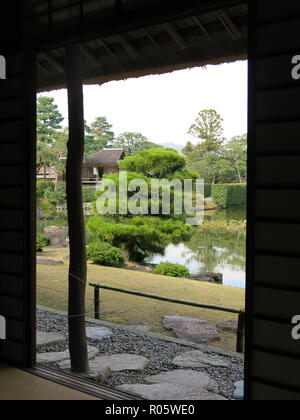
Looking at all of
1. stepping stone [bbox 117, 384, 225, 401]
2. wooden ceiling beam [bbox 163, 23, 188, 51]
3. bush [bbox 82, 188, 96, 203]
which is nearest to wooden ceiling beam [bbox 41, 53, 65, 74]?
wooden ceiling beam [bbox 163, 23, 188, 51]

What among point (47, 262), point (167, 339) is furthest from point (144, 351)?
point (47, 262)

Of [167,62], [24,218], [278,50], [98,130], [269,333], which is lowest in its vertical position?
[269,333]

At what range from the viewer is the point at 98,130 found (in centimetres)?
1327

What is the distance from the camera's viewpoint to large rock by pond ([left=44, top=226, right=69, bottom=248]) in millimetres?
10461

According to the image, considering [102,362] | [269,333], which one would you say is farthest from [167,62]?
[102,362]

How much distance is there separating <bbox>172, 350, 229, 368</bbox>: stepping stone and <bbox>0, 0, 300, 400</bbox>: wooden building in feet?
5.53

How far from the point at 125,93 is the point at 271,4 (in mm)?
9445

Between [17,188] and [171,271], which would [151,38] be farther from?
[171,271]

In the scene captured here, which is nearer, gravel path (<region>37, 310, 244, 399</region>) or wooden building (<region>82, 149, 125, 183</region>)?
gravel path (<region>37, 310, 244, 399</region>)

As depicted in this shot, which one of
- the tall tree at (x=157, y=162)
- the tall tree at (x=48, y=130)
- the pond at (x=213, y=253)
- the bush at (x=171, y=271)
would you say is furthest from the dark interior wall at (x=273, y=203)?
the tall tree at (x=48, y=130)

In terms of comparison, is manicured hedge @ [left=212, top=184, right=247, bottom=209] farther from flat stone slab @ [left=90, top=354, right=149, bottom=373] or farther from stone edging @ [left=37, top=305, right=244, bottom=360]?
flat stone slab @ [left=90, top=354, right=149, bottom=373]

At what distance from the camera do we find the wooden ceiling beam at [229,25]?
2287 millimetres

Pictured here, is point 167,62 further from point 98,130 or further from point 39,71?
point 98,130

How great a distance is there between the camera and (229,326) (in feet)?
17.2
